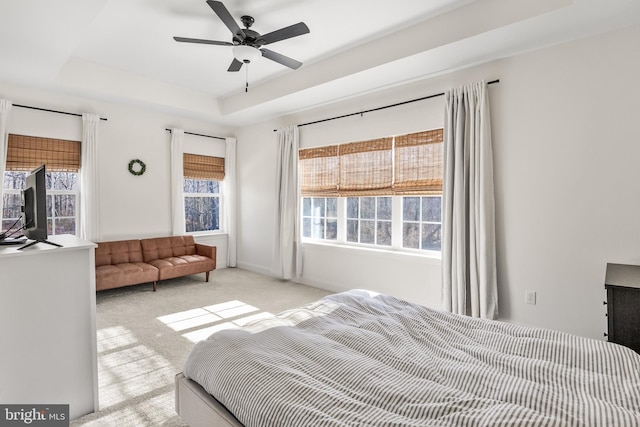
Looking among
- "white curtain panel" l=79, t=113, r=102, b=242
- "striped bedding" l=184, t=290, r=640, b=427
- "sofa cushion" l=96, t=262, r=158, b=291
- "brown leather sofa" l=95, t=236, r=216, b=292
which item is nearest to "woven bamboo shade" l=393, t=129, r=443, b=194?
"striped bedding" l=184, t=290, r=640, b=427

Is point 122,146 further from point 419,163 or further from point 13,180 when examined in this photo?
point 419,163

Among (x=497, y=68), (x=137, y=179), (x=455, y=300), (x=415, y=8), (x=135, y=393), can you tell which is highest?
(x=415, y=8)

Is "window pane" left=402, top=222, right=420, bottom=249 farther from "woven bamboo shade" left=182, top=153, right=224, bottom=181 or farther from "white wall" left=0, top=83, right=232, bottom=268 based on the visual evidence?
"white wall" left=0, top=83, right=232, bottom=268

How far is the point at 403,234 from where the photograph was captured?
4.13m

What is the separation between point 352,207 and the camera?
468cm

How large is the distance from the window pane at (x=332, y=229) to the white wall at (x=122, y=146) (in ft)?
8.86

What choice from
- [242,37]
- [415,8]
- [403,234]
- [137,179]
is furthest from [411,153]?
[137,179]

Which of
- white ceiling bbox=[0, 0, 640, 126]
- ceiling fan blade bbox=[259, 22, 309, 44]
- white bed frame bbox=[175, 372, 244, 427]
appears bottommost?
white bed frame bbox=[175, 372, 244, 427]

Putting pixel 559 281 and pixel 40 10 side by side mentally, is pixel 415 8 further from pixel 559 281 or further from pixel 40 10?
pixel 40 10

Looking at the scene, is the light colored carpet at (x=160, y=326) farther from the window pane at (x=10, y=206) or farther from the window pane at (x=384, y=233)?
the window pane at (x=10, y=206)

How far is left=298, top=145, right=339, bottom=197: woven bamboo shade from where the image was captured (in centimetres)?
475

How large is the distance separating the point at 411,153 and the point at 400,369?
2.98 m

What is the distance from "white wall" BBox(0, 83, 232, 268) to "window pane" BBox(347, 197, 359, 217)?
2.99 m

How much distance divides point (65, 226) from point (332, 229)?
374 centimetres
